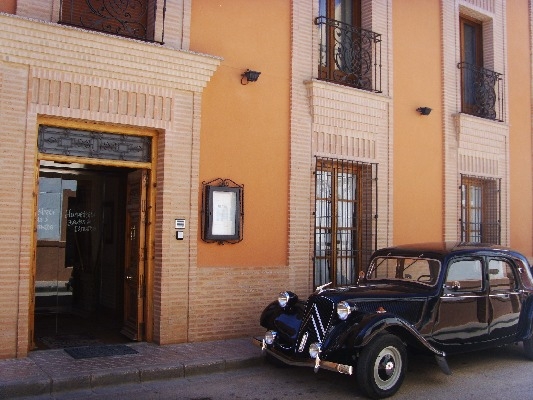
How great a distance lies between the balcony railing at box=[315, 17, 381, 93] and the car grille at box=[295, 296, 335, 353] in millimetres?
4718

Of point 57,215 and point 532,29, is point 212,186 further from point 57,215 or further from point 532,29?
point 532,29

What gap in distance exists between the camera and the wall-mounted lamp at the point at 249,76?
8555mm

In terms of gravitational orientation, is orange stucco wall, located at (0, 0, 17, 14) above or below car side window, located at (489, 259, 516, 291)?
above

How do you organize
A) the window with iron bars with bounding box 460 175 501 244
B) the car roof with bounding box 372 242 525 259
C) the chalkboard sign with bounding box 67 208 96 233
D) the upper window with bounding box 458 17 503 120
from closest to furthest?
the car roof with bounding box 372 242 525 259 < the chalkboard sign with bounding box 67 208 96 233 < the window with iron bars with bounding box 460 175 501 244 < the upper window with bounding box 458 17 503 120

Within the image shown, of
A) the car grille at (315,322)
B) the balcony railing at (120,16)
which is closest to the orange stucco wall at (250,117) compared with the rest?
the balcony railing at (120,16)

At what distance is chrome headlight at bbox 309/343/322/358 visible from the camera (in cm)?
606

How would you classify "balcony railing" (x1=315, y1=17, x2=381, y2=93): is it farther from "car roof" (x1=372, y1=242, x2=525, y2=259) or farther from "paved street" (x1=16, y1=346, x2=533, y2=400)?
"paved street" (x1=16, y1=346, x2=533, y2=400)

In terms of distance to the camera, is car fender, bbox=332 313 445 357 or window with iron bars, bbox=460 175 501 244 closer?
car fender, bbox=332 313 445 357

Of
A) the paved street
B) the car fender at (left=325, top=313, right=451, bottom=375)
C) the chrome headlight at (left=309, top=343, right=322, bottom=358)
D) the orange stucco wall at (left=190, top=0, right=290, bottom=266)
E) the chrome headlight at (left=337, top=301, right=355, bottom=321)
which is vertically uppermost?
the orange stucco wall at (left=190, top=0, right=290, bottom=266)

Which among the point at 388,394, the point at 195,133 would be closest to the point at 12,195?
the point at 195,133

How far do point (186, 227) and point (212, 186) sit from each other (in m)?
0.69

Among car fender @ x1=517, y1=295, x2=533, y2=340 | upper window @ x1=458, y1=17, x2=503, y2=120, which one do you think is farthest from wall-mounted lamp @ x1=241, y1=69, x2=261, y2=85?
upper window @ x1=458, y1=17, x2=503, y2=120

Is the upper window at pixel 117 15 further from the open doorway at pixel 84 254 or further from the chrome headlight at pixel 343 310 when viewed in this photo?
the chrome headlight at pixel 343 310

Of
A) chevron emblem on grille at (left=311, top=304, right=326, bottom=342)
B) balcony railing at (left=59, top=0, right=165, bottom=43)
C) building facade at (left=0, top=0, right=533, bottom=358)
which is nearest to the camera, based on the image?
chevron emblem on grille at (left=311, top=304, right=326, bottom=342)
